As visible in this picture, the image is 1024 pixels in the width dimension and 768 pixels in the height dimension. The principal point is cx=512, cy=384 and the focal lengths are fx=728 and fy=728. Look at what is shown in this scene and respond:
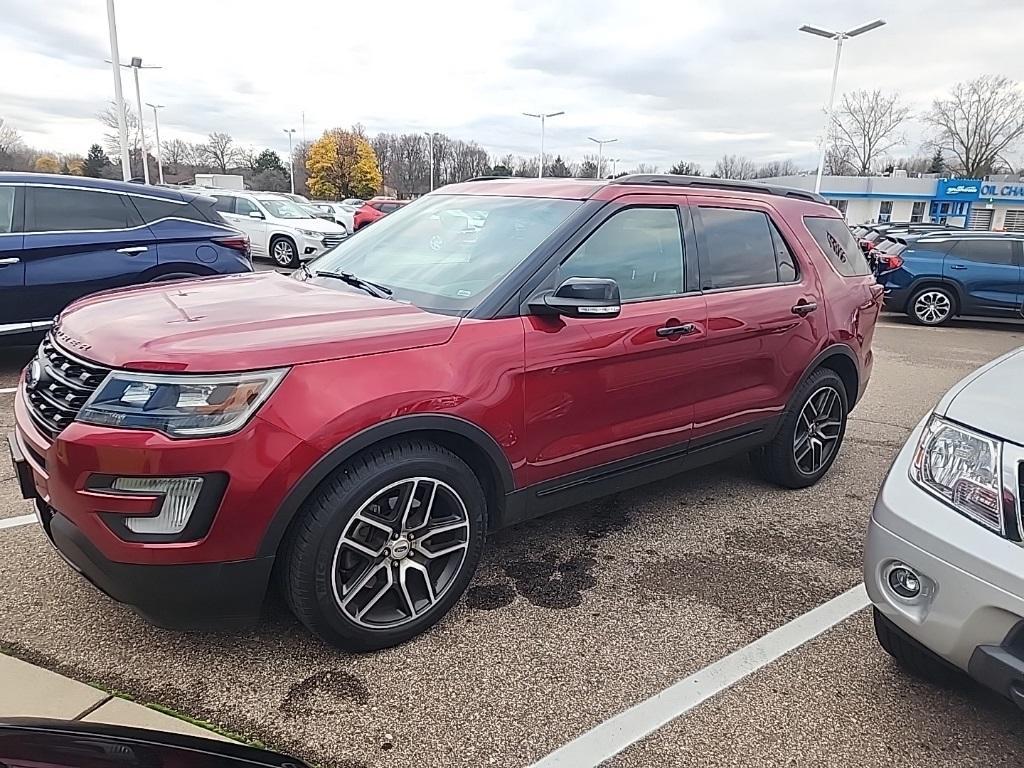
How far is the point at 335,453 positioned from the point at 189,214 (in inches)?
216

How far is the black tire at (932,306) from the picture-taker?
38.4 feet

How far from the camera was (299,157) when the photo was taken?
266 feet

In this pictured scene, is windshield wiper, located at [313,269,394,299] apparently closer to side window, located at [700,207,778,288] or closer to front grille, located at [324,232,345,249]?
side window, located at [700,207,778,288]

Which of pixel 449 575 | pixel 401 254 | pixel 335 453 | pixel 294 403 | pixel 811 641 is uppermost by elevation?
pixel 401 254

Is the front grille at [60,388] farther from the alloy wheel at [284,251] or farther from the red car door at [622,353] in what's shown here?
the alloy wheel at [284,251]

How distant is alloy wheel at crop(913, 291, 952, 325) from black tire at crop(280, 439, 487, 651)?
447 inches

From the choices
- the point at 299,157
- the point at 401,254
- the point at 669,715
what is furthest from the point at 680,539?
the point at 299,157

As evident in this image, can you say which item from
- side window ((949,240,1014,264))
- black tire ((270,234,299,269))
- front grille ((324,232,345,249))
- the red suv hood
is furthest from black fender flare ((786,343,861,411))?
black tire ((270,234,299,269))

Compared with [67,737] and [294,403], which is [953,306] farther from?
[67,737]

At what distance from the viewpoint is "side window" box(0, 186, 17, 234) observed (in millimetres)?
5957

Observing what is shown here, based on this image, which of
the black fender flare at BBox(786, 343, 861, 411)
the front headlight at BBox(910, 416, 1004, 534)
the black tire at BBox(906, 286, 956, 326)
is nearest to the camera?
→ the front headlight at BBox(910, 416, 1004, 534)

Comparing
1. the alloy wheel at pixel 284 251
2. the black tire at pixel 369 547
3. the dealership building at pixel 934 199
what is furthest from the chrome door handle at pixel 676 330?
the dealership building at pixel 934 199

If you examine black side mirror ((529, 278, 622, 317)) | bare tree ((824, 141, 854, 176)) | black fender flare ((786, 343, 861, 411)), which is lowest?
black fender flare ((786, 343, 861, 411))

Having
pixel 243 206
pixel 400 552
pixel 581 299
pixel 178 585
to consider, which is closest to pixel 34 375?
pixel 178 585
